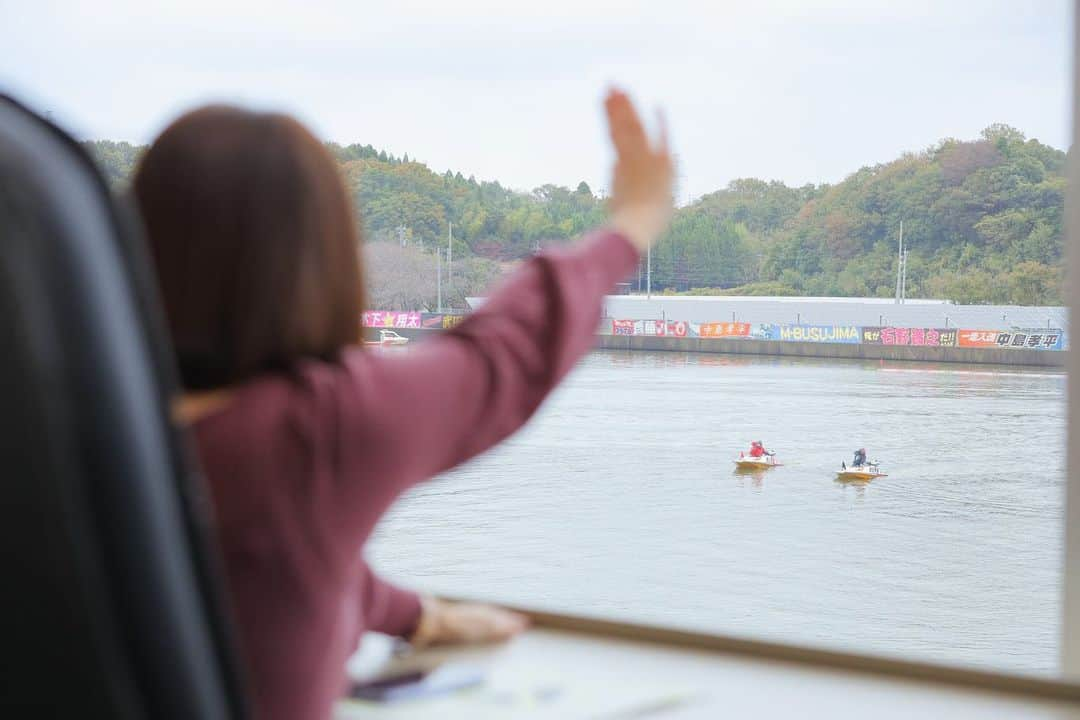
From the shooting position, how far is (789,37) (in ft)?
45.9

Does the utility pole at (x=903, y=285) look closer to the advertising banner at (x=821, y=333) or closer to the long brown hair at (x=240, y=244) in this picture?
the advertising banner at (x=821, y=333)

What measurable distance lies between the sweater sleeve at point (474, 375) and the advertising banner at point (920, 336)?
15.4 ft

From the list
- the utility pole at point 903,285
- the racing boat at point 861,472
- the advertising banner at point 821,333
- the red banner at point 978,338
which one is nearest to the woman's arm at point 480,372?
the utility pole at point 903,285

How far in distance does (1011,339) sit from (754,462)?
1932 centimetres

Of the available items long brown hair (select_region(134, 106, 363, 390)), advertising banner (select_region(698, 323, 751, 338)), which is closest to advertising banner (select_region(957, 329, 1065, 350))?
advertising banner (select_region(698, 323, 751, 338))

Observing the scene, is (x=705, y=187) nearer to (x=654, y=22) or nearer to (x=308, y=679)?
(x=308, y=679)

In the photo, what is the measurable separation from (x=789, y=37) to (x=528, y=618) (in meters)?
13.9

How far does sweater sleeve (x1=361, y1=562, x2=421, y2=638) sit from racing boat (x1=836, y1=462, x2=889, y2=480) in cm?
2230

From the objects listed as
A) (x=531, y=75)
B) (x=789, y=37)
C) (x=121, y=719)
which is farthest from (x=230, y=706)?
(x=789, y=37)

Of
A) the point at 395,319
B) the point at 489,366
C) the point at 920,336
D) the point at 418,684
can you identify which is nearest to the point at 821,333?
the point at 920,336

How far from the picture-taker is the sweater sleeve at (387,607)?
3.02ft

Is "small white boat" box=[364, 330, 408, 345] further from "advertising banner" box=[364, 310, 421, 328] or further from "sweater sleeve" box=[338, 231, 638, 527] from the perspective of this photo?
"sweater sleeve" box=[338, 231, 638, 527]

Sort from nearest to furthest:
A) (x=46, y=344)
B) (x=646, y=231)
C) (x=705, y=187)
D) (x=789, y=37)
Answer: (x=46, y=344) < (x=646, y=231) < (x=705, y=187) < (x=789, y=37)

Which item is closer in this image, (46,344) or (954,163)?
(46,344)
